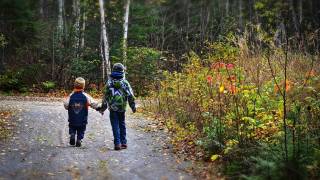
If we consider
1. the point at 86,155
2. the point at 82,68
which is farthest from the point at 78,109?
the point at 82,68

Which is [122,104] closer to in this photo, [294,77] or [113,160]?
[113,160]

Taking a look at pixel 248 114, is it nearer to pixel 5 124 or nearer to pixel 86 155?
pixel 86 155

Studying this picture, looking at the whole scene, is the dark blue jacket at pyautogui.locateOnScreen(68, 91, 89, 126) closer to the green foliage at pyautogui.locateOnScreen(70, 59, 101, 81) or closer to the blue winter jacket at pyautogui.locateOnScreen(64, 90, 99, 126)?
the blue winter jacket at pyautogui.locateOnScreen(64, 90, 99, 126)

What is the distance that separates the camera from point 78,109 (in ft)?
33.4

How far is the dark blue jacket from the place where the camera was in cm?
1018

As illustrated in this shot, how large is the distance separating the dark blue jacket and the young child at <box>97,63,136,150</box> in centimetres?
42

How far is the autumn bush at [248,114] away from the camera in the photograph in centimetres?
698

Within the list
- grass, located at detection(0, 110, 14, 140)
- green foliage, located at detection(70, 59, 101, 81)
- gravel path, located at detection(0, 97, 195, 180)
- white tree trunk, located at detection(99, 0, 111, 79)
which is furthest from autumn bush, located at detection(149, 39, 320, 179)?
white tree trunk, located at detection(99, 0, 111, 79)

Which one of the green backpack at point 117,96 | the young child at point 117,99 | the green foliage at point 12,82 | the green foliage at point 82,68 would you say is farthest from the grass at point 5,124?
the green foliage at point 82,68

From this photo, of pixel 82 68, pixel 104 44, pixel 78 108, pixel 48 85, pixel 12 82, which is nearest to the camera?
pixel 78 108

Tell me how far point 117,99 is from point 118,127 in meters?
0.59

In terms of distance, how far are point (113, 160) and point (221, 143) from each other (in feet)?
6.52

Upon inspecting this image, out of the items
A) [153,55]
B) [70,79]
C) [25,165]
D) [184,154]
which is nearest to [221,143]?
[184,154]

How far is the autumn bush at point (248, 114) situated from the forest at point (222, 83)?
0.02 m
